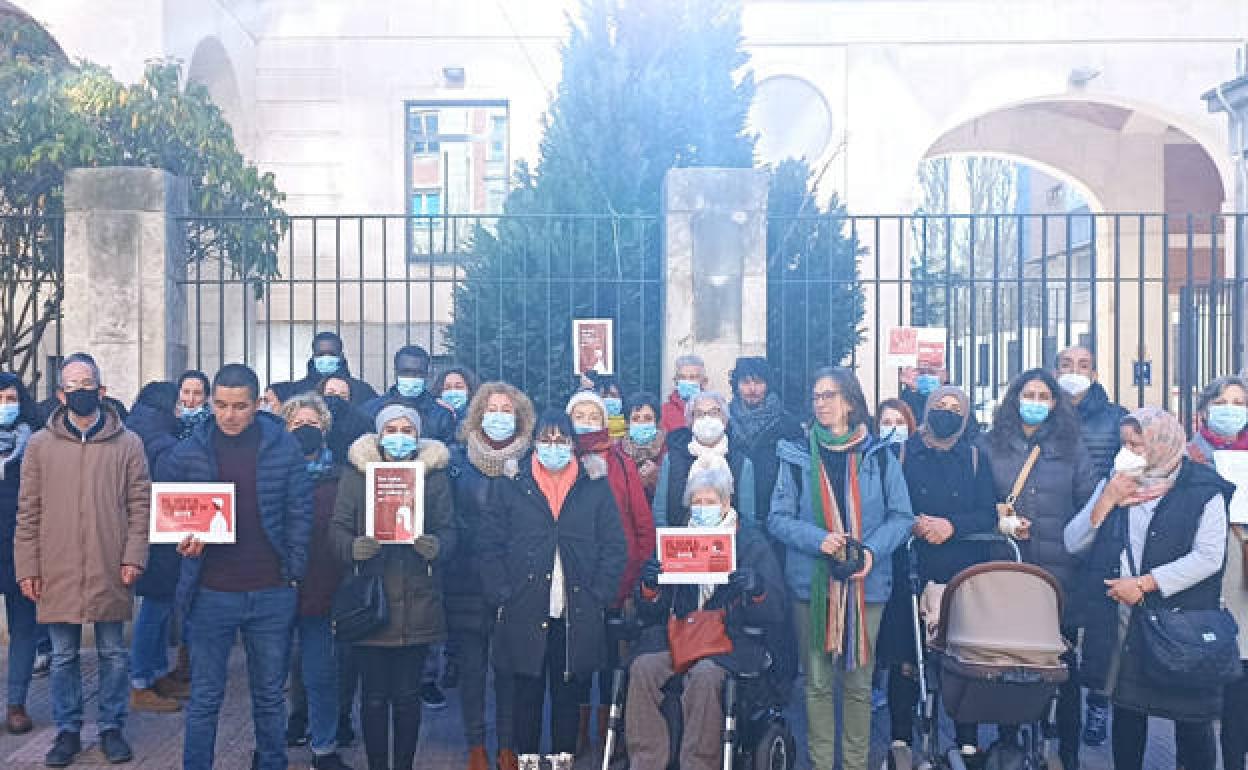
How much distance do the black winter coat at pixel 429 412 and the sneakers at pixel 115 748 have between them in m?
2.27

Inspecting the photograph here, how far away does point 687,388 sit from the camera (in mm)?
8500

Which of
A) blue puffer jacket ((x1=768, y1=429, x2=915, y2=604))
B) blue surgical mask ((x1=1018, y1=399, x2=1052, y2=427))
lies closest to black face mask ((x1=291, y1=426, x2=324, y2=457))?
blue puffer jacket ((x1=768, y1=429, x2=915, y2=604))

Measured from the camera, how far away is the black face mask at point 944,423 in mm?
6715

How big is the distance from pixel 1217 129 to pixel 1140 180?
3469 mm

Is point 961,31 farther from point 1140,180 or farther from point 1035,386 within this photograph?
point 1035,386

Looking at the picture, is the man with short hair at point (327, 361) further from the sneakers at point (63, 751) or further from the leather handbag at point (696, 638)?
the leather handbag at point (696, 638)

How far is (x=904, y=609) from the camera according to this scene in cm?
654

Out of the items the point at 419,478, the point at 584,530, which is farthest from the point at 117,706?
the point at 584,530

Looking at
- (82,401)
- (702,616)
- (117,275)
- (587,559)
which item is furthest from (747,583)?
(117,275)

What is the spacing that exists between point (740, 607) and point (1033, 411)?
1.97 m

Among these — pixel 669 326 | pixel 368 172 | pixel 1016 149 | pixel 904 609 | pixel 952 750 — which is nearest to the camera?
pixel 952 750

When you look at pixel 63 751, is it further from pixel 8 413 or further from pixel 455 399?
pixel 455 399

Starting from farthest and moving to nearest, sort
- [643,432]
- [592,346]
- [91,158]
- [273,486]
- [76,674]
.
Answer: [91,158], [592,346], [643,432], [76,674], [273,486]

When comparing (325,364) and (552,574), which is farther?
(325,364)
